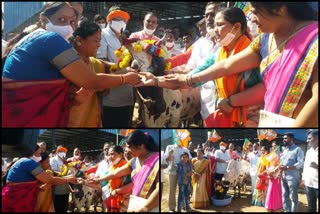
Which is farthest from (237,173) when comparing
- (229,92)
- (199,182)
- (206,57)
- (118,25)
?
(118,25)

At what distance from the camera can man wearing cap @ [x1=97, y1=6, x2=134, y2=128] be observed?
7.89ft

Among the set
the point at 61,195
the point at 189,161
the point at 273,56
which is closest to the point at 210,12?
the point at 273,56

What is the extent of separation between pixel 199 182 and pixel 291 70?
0.95 meters

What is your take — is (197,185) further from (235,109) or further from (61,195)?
(61,195)

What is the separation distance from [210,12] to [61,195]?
154 centimetres

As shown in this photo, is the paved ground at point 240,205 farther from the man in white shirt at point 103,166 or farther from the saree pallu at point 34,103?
the saree pallu at point 34,103

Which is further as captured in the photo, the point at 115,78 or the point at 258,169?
the point at 258,169

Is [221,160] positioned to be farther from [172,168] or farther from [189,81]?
[189,81]

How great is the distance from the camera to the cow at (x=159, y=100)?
2512 mm

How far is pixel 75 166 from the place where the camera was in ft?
8.46

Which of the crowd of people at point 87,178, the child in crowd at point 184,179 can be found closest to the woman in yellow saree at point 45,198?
the crowd of people at point 87,178

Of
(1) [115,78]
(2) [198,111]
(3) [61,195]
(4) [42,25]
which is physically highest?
(4) [42,25]

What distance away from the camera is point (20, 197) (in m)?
2.61

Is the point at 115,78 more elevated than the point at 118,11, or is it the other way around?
the point at 118,11
